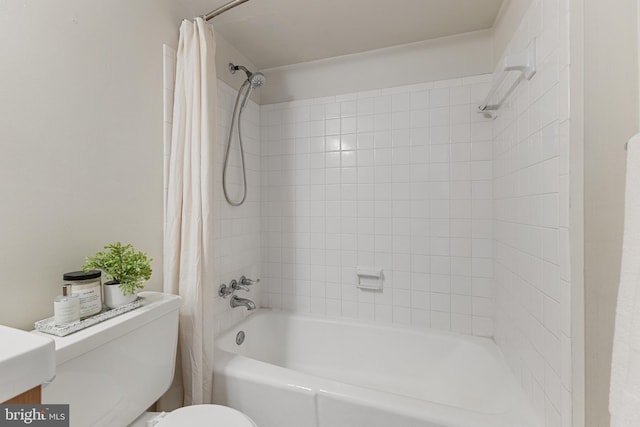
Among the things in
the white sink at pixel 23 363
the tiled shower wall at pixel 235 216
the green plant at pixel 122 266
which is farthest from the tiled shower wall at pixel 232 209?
the white sink at pixel 23 363

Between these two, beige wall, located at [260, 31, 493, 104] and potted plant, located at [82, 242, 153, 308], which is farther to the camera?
beige wall, located at [260, 31, 493, 104]

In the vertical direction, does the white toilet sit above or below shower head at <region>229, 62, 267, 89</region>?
below

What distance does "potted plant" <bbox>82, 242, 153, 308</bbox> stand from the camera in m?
0.98

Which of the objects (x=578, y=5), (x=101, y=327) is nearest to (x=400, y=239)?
(x=578, y=5)

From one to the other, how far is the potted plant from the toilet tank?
2.9 inches

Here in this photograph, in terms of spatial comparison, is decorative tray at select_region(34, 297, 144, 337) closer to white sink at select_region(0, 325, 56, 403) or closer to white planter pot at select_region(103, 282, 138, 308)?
white planter pot at select_region(103, 282, 138, 308)

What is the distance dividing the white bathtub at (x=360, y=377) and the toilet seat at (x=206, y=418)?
240mm

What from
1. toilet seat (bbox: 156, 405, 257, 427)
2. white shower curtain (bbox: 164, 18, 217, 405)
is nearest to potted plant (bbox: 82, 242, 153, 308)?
white shower curtain (bbox: 164, 18, 217, 405)

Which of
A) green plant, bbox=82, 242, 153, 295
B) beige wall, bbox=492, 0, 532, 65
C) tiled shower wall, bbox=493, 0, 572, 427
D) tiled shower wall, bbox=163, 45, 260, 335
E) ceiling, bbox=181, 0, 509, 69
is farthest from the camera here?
tiled shower wall, bbox=163, 45, 260, 335

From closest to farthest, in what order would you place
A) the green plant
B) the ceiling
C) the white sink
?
1. the white sink
2. the green plant
3. the ceiling

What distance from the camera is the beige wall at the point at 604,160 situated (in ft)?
2.36

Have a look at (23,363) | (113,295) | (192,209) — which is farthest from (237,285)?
(23,363)

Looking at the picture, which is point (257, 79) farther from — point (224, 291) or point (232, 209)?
point (224, 291)

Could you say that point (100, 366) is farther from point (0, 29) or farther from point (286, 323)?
point (286, 323)
